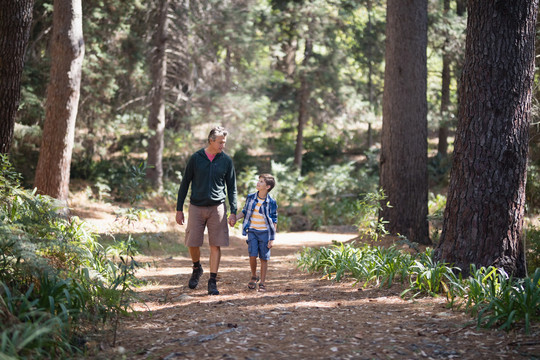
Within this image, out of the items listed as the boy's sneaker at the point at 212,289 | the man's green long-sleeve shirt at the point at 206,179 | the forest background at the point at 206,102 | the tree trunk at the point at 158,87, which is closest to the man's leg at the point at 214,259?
the boy's sneaker at the point at 212,289

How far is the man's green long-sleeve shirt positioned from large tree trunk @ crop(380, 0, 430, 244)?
4.54 m

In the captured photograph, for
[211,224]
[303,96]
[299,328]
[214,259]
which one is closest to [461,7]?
[303,96]

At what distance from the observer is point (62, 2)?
898cm

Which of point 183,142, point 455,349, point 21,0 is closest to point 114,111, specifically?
point 183,142

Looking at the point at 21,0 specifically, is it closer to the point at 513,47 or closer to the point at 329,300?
the point at 329,300

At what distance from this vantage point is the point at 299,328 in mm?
4512

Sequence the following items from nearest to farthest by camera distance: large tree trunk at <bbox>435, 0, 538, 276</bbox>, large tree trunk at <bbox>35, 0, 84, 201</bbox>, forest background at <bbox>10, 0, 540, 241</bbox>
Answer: large tree trunk at <bbox>435, 0, 538, 276</bbox> < large tree trunk at <bbox>35, 0, 84, 201</bbox> < forest background at <bbox>10, 0, 540, 241</bbox>

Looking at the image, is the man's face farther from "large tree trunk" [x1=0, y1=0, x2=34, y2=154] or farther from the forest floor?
"large tree trunk" [x1=0, y1=0, x2=34, y2=154]

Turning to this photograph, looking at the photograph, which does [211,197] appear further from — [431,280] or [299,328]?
[431,280]

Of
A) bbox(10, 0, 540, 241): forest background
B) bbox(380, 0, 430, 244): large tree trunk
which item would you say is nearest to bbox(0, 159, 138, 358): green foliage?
bbox(380, 0, 430, 244): large tree trunk

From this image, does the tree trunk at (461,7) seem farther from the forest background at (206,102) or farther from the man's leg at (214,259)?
the man's leg at (214,259)

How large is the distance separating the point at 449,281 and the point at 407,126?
4.70m

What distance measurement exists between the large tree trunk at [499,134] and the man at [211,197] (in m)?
3.07

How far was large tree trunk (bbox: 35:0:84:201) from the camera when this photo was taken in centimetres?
904
